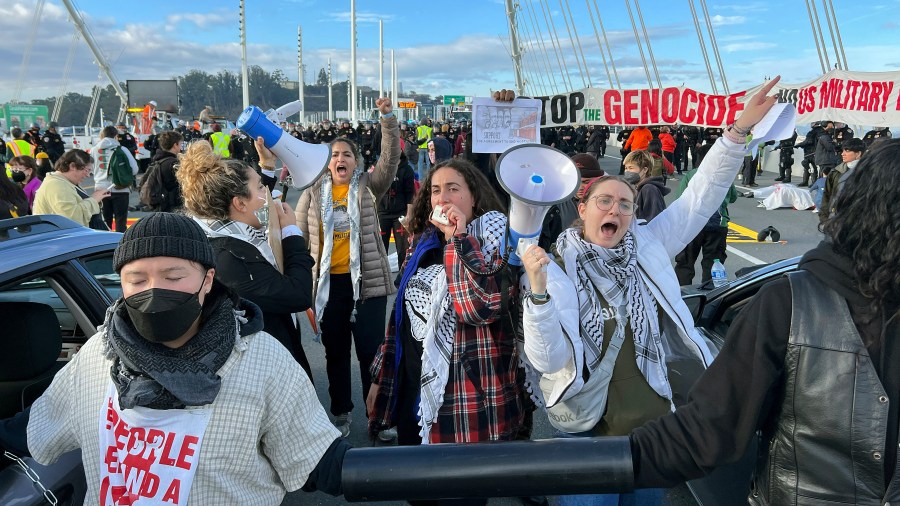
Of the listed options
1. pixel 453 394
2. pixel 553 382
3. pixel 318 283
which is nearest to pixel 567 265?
pixel 553 382

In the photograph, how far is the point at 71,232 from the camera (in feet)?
8.66

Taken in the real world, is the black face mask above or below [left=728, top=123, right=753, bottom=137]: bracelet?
below

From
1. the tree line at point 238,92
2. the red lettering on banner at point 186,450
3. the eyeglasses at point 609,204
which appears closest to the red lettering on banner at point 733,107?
the eyeglasses at point 609,204

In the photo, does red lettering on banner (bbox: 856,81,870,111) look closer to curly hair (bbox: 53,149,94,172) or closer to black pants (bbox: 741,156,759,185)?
black pants (bbox: 741,156,759,185)

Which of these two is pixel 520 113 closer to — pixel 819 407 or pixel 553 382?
pixel 553 382

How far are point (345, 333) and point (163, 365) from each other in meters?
2.51

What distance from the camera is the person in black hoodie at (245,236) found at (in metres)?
2.62

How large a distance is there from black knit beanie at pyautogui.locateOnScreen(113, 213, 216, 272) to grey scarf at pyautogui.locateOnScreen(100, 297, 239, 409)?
0.44ft

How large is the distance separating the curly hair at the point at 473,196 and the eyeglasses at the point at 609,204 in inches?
17.9

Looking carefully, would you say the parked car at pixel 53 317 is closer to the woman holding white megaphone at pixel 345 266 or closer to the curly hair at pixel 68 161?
the woman holding white megaphone at pixel 345 266

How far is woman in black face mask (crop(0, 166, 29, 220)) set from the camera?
4.79 meters

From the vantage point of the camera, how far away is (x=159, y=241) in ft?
4.94

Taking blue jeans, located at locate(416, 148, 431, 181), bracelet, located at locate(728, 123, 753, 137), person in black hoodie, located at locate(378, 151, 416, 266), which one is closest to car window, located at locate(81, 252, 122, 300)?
bracelet, located at locate(728, 123, 753, 137)

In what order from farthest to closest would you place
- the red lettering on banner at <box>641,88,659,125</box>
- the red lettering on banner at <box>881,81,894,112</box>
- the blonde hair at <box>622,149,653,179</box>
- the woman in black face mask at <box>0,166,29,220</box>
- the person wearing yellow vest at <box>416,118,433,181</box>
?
1. the person wearing yellow vest at <box>416,118,433,181</box>
2. the red lettering on banner at <box>881,81,894,112</box>
3. the red lettering on banner at <box>641,88,659,125</box>
4. the blonde hair at <box>622,149,653,179</box>
5. the woman in black face mask at <box>0,166,29,220</box>
